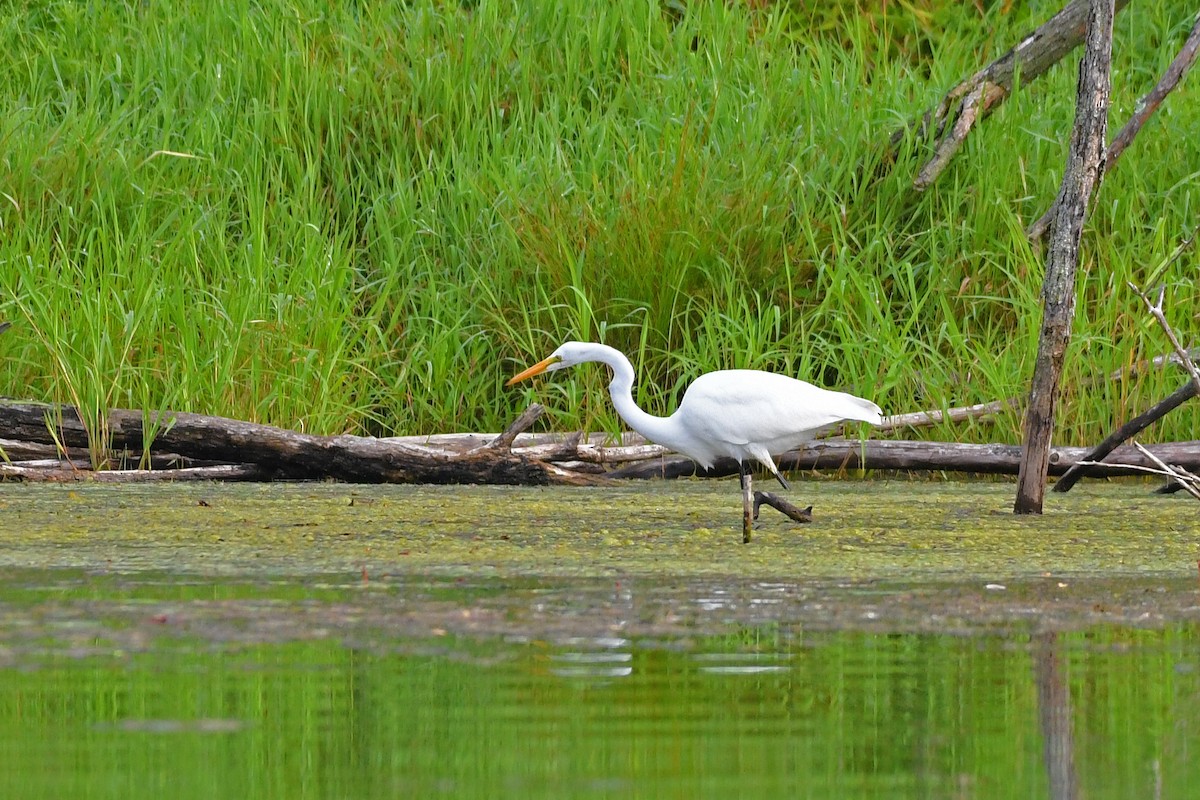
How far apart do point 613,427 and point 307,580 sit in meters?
3.38

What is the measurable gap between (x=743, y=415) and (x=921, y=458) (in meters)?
1.51

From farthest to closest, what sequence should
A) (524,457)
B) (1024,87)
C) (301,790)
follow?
(1024,87) < (524,457) < (301,790)

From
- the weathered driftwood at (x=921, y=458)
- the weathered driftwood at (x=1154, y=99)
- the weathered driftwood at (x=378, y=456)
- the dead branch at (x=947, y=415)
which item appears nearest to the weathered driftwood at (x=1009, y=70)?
the weathered driftwood at (x=1154, y=99)

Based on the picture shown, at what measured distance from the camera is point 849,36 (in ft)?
34.8

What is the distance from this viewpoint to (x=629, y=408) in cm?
640

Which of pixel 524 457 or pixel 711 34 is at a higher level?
pixel 711 34

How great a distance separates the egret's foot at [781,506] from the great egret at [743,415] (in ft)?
0.60

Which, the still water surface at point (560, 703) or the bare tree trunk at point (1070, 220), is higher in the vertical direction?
the bare tree trunk at point (1070, 220)

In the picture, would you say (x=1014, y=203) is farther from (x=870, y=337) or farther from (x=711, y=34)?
(x=711, y=34)

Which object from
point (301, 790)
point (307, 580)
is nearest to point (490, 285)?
point (307, 580)

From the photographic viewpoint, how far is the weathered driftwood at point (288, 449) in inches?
277

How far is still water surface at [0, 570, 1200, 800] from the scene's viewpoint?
239cm

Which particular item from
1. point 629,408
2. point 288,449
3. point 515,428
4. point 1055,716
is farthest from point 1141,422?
point 1055,716

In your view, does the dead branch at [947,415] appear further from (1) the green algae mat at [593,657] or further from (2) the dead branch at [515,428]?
(1) the green algae mat at [593,657]
